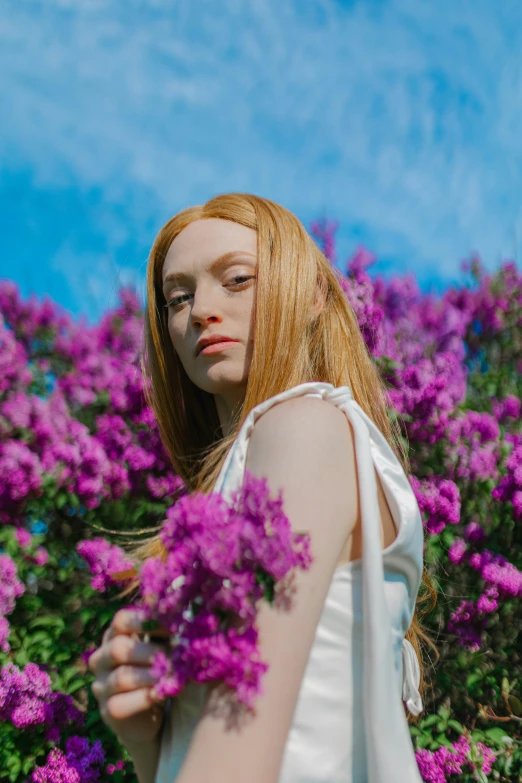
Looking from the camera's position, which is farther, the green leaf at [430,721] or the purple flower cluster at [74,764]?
the green leaf at [430,721]

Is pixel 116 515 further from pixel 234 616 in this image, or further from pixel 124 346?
pixel 234 616

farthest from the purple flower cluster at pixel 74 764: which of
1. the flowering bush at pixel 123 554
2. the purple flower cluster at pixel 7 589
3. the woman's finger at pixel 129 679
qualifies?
the woman's finger at pixel 129 679

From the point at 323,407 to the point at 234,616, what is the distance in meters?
0.31

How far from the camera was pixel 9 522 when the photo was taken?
2.89m

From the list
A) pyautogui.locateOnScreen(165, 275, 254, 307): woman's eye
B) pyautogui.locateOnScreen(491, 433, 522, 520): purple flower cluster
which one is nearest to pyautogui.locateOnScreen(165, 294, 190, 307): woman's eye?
pyautogui.locateOnScreen(165, 275, 254, 307): woman's eye

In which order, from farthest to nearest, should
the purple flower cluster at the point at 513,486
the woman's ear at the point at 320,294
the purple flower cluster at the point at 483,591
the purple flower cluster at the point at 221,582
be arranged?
the purple flower cluster at the point at 513,486 → the purple flower cluster at the point at 483,591 → the woman's ear at the point at 320,294 → the purple flower cluster at the point at 221,582

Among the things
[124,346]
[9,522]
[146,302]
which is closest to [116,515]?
[9,522]

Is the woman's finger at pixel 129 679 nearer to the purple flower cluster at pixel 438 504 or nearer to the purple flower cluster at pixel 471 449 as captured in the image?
the purple flower cluster at pixel 438 504

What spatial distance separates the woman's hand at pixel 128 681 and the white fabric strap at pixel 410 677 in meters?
0.57

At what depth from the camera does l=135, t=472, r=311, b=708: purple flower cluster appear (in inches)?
28.8

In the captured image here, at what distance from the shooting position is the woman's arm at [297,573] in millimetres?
738

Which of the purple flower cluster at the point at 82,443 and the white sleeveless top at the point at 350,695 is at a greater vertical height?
the purple flower cluster at the point at 82,443

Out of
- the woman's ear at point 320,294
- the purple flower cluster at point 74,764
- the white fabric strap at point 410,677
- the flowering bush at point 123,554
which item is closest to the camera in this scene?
→ the white fabric strap at point 410,677

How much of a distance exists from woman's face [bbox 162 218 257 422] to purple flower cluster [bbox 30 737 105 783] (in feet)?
4.93
